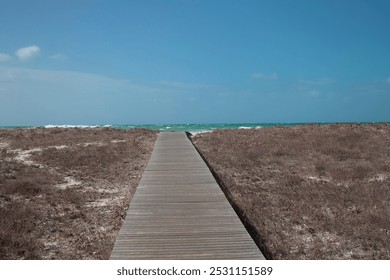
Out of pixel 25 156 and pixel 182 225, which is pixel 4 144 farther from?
pixel 182 225

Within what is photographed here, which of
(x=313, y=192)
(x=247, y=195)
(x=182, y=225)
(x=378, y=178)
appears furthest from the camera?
(x=378, y=178)

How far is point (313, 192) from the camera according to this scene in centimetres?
1318

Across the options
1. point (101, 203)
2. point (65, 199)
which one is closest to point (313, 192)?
point (101, 203)

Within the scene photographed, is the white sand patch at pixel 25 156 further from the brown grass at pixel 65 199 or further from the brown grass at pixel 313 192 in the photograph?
the brown grass at pixel 313 192

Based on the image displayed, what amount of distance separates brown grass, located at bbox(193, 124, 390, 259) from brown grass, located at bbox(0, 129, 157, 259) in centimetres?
418

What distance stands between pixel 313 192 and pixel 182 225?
272 inches

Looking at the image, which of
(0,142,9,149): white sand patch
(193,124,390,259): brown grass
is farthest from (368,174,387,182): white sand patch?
(0,142,9,149): white sand patch

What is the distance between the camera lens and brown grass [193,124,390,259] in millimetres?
8797

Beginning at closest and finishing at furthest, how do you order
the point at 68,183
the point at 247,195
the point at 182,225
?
the point at 182,225, the point at 247,195, the point at 68,183

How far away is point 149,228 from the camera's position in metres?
8.07

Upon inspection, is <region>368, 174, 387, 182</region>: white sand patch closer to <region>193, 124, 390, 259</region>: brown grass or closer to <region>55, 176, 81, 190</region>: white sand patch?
<region>193, 124, 390, 259</region>: brown grass
